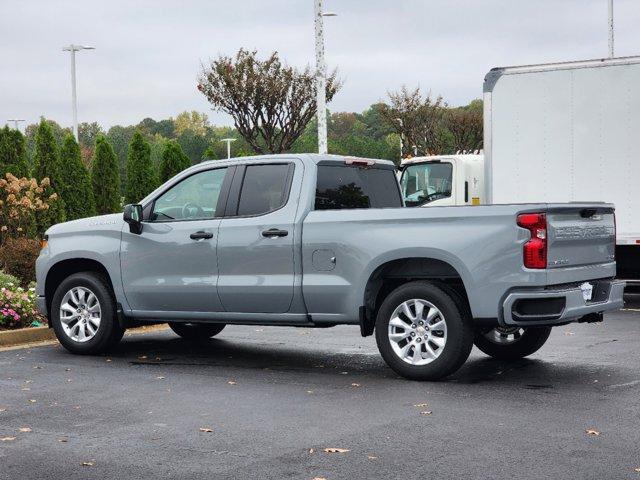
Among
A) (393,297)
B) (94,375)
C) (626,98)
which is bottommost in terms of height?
(94,375)

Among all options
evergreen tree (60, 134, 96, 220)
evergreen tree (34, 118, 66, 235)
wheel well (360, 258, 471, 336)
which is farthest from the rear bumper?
evergreen tree (60, 134, 96, 220)

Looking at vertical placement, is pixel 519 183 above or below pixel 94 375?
above

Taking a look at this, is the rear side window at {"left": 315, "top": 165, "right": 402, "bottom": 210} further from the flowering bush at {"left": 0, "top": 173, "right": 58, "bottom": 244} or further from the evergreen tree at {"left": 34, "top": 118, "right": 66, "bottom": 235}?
the evergreen tree at {"left": 34, "top": 118, "right": 66, "bottom": 235}

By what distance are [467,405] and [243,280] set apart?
2.80 m

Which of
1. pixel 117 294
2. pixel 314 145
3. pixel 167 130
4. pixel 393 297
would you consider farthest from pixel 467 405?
pixel 167 130

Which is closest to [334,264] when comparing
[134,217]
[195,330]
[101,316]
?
[134,217]

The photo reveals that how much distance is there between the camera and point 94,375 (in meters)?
9.62

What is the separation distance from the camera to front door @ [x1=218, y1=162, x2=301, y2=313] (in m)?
9.65

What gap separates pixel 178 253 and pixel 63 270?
5.56ft

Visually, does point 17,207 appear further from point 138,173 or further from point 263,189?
point 263,189

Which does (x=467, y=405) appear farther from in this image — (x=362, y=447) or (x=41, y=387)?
(x=41, y=387)

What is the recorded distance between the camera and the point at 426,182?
61.7ft

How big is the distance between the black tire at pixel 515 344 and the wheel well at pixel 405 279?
1129mm

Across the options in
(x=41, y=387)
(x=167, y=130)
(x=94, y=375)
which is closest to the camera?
(x=41, y=387)
